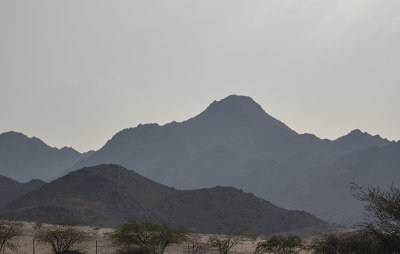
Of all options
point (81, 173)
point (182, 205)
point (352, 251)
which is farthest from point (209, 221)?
point (352, 251)

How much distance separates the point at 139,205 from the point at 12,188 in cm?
6073

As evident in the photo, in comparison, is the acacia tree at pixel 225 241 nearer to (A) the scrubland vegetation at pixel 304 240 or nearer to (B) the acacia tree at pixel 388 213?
(A) the scrubland vegetation at pixel 304 240

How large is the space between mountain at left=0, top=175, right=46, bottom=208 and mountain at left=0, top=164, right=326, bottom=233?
21.1 metres

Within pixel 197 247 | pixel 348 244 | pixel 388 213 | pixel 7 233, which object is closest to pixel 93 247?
pixel 197 247

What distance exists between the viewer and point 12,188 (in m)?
160

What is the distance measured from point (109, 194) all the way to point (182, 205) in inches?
774

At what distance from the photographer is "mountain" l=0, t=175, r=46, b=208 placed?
490 ft

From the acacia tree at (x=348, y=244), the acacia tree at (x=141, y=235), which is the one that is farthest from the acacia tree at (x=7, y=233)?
the acacia tree at (x=348, y=244)

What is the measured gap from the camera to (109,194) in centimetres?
12506

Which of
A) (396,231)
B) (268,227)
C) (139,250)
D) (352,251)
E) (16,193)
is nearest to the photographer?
(396,231)

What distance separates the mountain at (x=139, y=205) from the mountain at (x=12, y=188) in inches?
830

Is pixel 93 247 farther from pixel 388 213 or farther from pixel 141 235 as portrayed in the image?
pixel 388 213

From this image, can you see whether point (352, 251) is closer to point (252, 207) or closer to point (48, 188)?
point (252, 207)

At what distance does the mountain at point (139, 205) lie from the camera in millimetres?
109188
